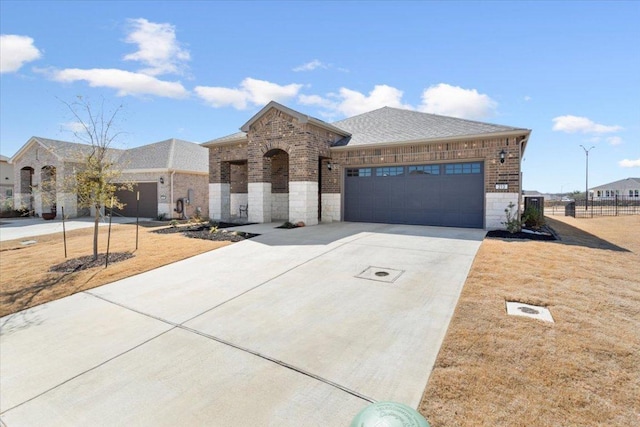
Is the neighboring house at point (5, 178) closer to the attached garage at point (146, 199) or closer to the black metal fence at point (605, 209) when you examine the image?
the attached garage at point (146, 199)

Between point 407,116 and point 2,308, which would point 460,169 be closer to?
point 407,116

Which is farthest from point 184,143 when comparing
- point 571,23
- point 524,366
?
point 524,366

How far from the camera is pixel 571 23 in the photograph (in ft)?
26.7

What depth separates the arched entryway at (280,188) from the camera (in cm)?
1670

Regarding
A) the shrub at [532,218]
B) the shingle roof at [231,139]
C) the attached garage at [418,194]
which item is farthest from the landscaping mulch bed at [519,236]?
the shingle roof at [231,139]

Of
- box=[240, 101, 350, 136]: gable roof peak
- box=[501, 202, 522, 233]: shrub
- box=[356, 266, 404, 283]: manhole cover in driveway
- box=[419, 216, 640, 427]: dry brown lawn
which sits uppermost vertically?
box=[240, 101, 350, 136]: gable roof peak

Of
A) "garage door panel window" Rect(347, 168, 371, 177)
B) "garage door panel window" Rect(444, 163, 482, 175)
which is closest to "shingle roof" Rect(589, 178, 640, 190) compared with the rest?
"garage door panel window" Rect(444, 163, 482, 175)

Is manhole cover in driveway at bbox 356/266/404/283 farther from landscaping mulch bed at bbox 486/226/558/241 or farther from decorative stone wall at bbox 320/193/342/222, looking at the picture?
decorative stone wall at bbox 320/193/342/222

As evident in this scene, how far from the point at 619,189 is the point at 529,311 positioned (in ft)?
224

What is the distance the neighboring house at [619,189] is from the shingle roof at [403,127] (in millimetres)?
51446

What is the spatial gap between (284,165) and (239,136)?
2.88 meters

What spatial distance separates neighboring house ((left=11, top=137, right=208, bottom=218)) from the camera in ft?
62.2

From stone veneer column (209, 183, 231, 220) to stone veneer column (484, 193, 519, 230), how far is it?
42.8ft

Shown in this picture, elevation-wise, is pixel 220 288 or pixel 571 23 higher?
pixel 571 23
